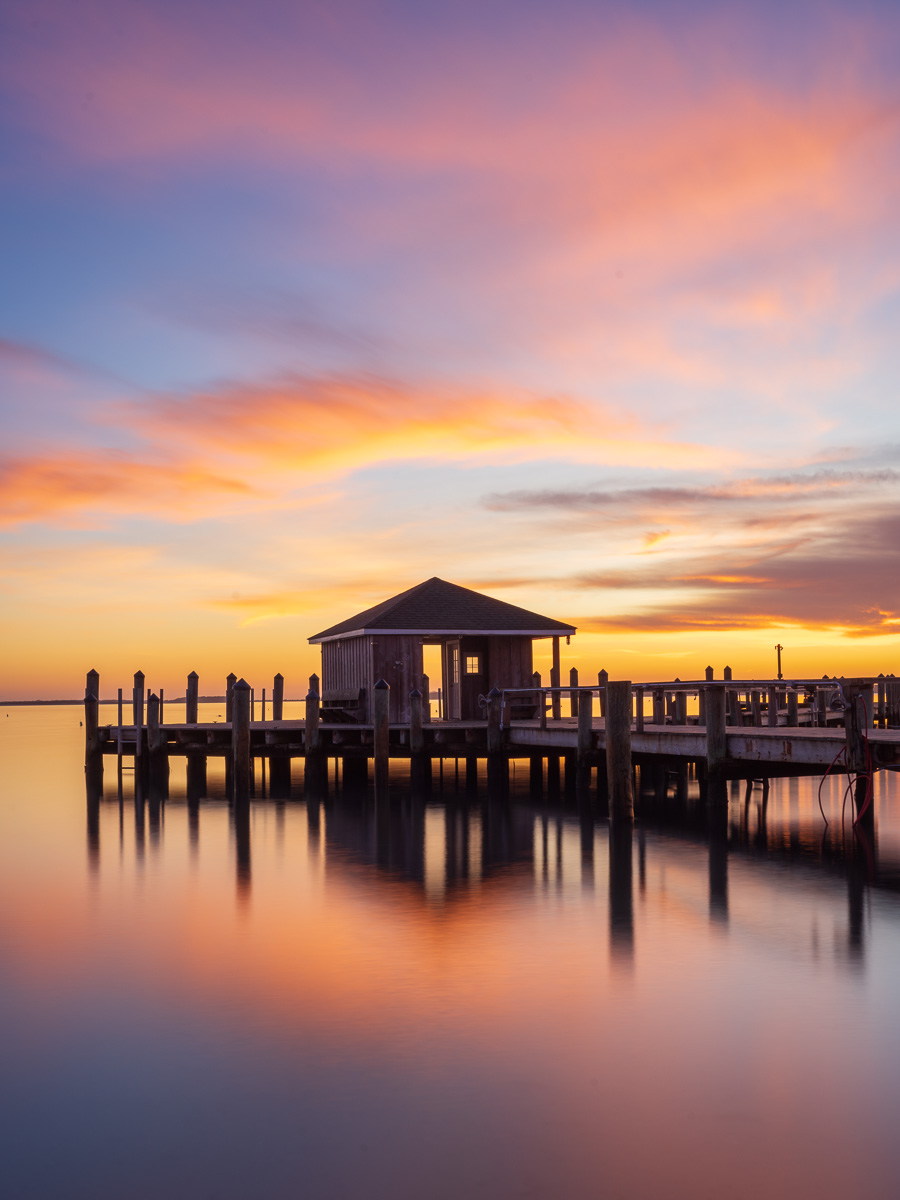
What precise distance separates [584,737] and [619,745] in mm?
4037

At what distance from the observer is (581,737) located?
1020 inches

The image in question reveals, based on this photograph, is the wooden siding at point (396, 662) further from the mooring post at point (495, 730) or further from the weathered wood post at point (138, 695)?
the weathered wood post at point (138, 695)

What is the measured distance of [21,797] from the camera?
38.6 metres

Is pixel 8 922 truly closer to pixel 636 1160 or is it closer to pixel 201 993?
pixel 201 993

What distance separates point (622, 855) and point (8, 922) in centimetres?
1089

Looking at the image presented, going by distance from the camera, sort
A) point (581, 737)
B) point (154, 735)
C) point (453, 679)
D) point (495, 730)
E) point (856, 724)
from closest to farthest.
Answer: point (856, 724) < point (581, 737) < point (495, 730) < point (154, 735) < point (453, 679)

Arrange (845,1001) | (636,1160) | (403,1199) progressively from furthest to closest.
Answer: (845,1001), (636,1160), (403,1199)

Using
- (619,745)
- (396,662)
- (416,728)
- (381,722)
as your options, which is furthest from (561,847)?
(396,662)

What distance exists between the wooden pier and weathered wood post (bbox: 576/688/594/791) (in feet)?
0.13

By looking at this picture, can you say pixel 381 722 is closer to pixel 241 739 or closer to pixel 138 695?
pixel 241 739

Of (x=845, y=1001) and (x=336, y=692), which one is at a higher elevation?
(x=336, y=692)

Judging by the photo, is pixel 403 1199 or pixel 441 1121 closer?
pixel 403 1199

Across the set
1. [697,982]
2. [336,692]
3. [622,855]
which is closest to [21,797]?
[336,692]

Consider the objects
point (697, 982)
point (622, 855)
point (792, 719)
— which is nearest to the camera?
point (697, 982)
